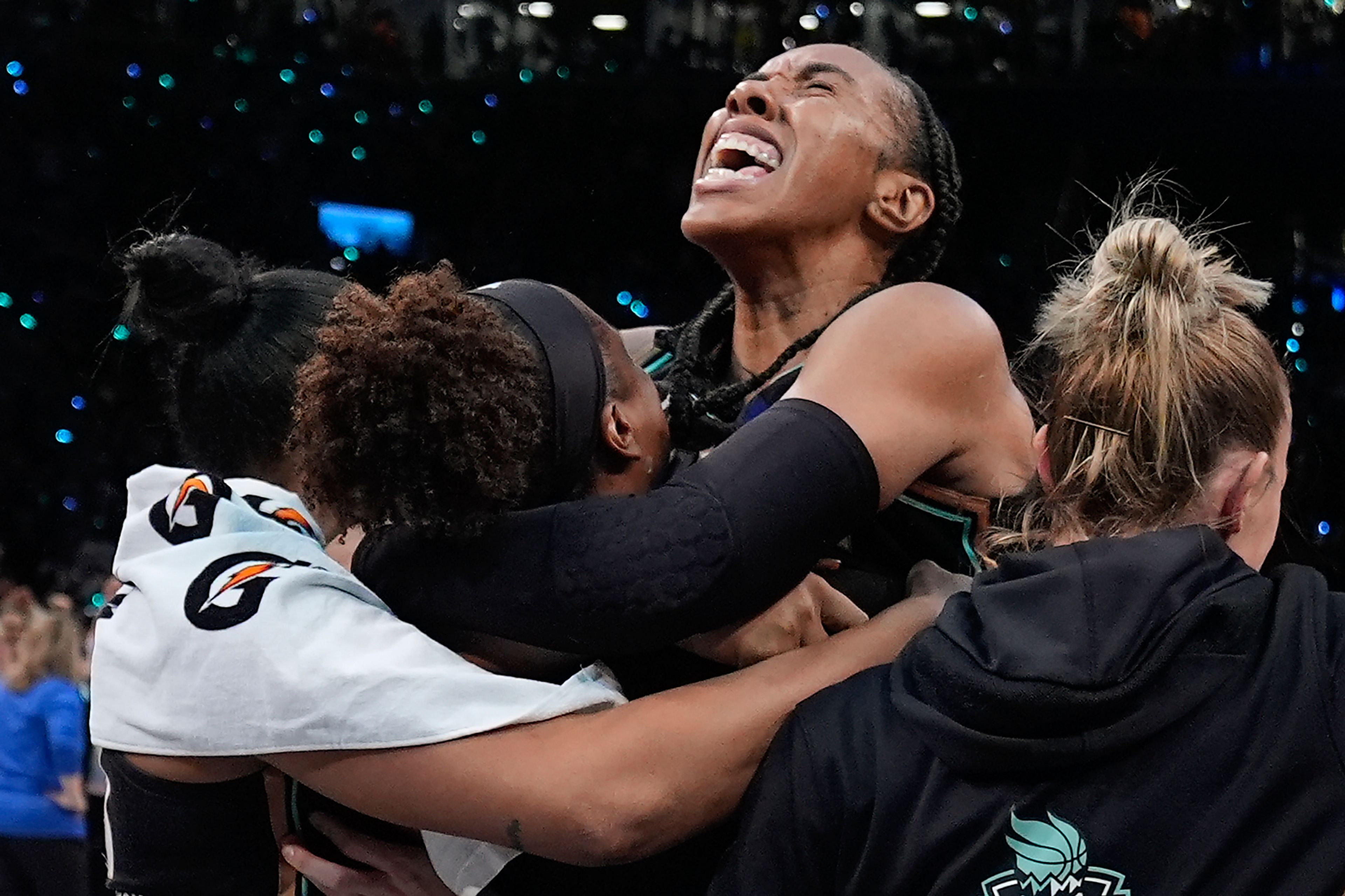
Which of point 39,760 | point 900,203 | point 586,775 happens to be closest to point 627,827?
point 586,775

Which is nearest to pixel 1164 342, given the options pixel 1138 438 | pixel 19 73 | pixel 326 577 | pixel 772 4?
pixel 1138 438

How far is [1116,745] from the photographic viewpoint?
0.99m

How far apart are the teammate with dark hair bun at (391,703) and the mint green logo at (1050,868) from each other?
203 millimetres

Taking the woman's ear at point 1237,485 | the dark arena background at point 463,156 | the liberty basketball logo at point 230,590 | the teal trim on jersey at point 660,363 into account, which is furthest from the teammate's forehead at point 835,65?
the dark arena background at point 463,156

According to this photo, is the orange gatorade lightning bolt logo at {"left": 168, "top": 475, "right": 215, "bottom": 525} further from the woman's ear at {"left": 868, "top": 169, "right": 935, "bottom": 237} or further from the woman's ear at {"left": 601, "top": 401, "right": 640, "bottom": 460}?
the woman's ear at {"left": 868, "top": 169, "right": 935, "bottom": 237}

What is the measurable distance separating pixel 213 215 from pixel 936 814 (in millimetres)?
6091

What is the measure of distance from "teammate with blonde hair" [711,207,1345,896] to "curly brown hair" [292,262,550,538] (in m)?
0.30

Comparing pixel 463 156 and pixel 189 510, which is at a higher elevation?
pixel 189 510

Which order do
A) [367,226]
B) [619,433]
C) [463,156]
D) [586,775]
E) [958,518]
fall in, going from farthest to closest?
[463,156]
[367,226]
[958,518]
[619,433]
[586,775]

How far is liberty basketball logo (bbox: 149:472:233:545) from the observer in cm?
122

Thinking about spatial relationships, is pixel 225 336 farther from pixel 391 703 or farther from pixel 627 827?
pixel 627 827

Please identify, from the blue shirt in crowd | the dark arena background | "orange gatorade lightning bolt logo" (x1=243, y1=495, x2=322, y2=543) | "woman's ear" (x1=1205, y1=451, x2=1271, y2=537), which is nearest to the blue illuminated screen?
the dark arena background

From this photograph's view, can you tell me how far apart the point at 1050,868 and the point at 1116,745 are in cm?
10

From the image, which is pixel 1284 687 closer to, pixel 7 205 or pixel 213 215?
pixel 213 215
